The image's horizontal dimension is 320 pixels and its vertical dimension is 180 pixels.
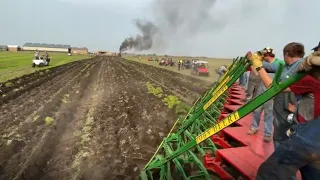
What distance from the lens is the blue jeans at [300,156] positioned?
2000mm

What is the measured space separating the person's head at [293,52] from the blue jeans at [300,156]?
121cm

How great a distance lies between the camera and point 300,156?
204 centimetres

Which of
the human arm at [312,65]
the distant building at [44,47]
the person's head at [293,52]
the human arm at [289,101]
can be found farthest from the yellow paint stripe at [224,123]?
the distant building at [44,47]

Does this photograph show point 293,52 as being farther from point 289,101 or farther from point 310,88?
point 310,88

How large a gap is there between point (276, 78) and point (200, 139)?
1240 millimetres

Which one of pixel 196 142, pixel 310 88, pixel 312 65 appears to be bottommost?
pixel 196 142

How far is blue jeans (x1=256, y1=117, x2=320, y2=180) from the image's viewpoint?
2.00 meters

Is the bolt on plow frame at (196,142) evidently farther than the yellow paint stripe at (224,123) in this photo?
No

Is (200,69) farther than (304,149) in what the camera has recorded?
Yes

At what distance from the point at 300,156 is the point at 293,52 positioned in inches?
56.6

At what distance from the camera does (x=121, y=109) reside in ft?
29.8

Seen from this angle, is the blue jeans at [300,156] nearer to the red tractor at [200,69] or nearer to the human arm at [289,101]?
the human arm at [289,101]

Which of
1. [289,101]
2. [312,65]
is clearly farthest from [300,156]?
[289,101]

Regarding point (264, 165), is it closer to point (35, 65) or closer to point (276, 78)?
point (276, 78)
